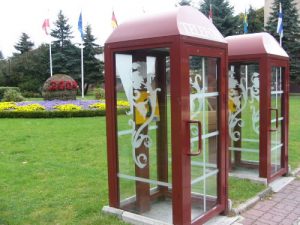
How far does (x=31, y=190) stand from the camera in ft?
17.9

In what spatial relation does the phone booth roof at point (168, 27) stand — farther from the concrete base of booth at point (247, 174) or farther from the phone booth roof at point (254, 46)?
the concrete base of booth at point (247, 174)

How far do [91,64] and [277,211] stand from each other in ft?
118

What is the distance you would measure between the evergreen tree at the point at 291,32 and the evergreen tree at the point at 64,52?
66.2ft

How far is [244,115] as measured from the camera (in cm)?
629

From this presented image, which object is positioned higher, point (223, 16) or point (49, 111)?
point (223, 16)

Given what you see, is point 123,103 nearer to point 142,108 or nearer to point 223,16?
point 142,108

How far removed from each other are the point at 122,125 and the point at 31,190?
2.19 metres

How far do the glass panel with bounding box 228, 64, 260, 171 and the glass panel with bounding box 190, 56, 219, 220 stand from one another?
6.50 feet

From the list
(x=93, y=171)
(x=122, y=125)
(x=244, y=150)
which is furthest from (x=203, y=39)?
(x=93, y=171)

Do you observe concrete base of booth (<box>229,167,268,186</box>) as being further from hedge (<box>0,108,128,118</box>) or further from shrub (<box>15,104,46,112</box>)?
shrub (<box>15,104,46,112</box>)

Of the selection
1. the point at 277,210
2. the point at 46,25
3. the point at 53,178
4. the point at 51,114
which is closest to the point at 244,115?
the point at 277,210

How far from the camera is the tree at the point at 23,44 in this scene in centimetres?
4897

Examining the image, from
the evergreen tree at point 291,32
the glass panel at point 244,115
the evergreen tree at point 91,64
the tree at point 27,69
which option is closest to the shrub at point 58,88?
the glass panel at point 244,115

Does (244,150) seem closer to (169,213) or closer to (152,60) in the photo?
(169,213)
